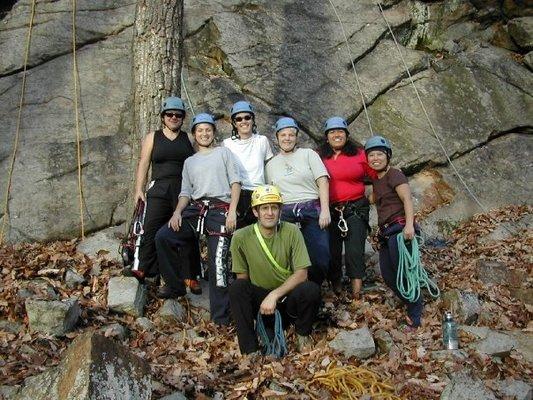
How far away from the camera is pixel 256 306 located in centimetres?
580

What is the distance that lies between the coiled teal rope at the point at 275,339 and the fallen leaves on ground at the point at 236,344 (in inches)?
6.4

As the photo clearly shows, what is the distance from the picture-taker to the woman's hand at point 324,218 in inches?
259

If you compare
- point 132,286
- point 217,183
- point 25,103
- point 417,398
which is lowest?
point 417,398

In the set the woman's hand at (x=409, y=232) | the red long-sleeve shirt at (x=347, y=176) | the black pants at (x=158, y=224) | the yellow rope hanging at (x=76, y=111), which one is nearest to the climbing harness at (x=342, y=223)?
the red long-sleeve shirt at (x=347, y=176)

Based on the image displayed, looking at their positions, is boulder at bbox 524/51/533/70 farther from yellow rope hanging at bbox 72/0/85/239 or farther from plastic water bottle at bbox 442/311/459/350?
yellow rope hanging at bbox 72/0/85/239

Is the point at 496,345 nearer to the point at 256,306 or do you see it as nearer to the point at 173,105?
the point at 256,306

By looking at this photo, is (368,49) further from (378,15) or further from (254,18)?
(254,18)

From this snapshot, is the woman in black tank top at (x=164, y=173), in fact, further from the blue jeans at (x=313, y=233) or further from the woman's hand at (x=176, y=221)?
the blue jeans at (x=313, y=233)

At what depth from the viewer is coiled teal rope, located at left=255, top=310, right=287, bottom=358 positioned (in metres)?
5.71

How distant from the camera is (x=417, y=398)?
4.86 metres

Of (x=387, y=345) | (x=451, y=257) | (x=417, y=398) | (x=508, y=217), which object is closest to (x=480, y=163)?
(x=508, y=217)

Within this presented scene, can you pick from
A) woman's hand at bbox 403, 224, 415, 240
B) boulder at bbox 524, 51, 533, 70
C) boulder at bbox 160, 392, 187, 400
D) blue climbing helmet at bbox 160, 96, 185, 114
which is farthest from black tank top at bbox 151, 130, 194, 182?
boulder at bbox 524, 51, 533, 70

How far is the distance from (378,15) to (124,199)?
8.67 metres

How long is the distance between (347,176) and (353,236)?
0.76m
